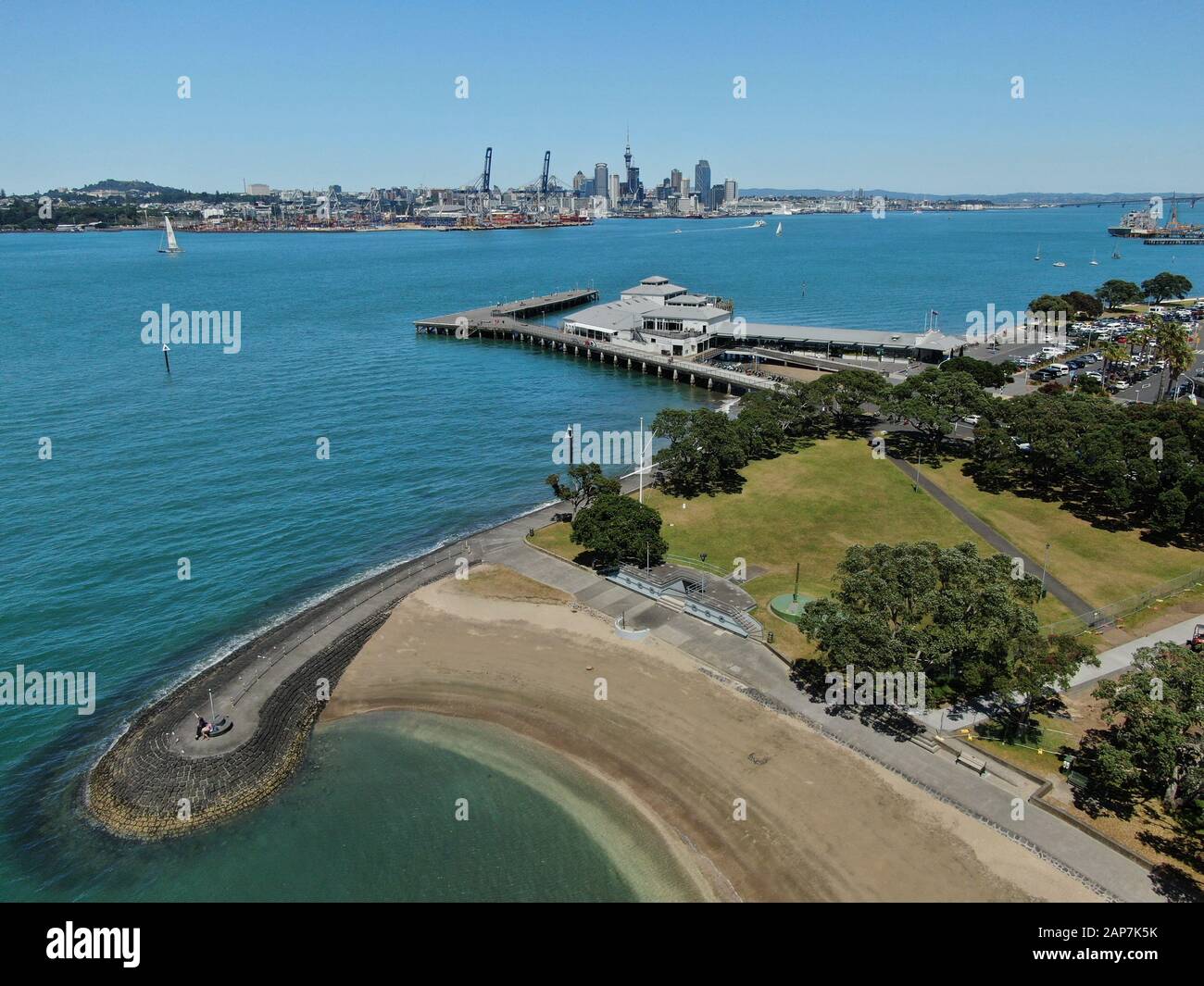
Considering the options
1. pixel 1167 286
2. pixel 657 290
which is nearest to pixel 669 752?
pixel 657 290

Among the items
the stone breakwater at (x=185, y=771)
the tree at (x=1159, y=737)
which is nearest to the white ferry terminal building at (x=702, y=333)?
the tree at (x=1159, y=737)

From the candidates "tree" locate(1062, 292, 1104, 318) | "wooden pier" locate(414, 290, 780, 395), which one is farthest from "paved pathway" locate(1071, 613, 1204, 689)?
"tree" locate(1062, 292, 1104, 318)

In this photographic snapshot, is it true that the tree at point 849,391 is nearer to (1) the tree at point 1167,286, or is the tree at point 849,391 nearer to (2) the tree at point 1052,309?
(2) the tree at point 1052,309

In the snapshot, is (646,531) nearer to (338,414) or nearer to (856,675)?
(856,675)

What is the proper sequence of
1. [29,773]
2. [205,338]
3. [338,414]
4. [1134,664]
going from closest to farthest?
[1134,664]
[29,773]
[338,414]
[205,338]

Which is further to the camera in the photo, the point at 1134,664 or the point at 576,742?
the point at 576,742

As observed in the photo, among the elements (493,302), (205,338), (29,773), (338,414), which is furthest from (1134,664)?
(493,302)
